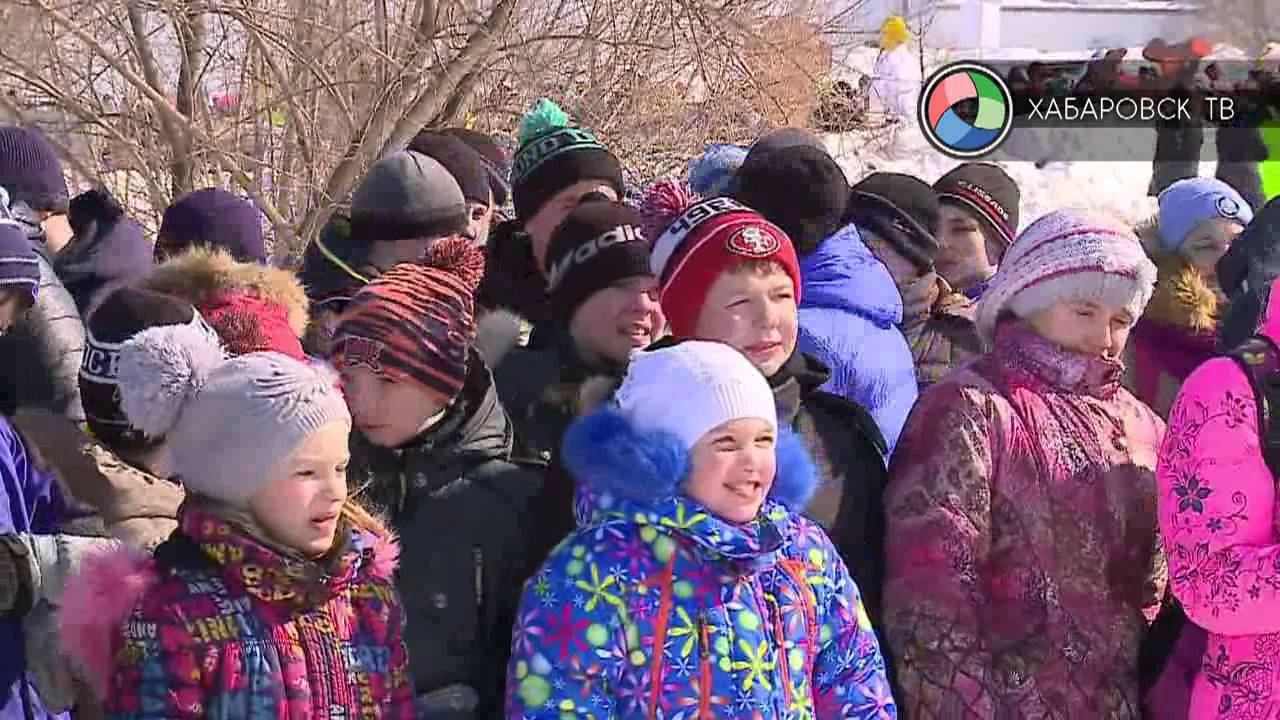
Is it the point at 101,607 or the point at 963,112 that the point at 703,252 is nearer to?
the point at 101,607

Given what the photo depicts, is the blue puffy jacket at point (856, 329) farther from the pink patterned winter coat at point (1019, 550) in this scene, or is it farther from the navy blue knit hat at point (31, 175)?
the navy blue knit hat at point (31, 175)

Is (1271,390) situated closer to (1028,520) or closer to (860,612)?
(1028,520)

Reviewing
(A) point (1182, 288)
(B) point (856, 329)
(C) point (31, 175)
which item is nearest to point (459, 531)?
(B) point (856, 329)

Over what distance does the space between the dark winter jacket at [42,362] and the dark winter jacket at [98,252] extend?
526 millimetres

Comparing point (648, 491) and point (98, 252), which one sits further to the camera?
point (98, 252)

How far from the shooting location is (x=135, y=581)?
2.59 m

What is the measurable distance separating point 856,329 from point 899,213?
81 centimetres

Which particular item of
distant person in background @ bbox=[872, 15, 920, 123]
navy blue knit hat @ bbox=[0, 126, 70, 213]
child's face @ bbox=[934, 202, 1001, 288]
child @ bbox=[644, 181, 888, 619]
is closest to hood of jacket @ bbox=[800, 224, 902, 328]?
child @ bbox=[644, 181, 888, 619]

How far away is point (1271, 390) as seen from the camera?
9.62ft

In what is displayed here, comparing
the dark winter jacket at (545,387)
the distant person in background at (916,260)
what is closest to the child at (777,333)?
the dark winter jacket at (545,387)

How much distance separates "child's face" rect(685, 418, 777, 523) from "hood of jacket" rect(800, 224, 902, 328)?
111cm

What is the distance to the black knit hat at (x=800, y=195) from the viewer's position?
3824 millimetres

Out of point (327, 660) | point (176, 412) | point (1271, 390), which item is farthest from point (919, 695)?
point (176, 412)

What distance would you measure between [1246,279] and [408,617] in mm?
2673
